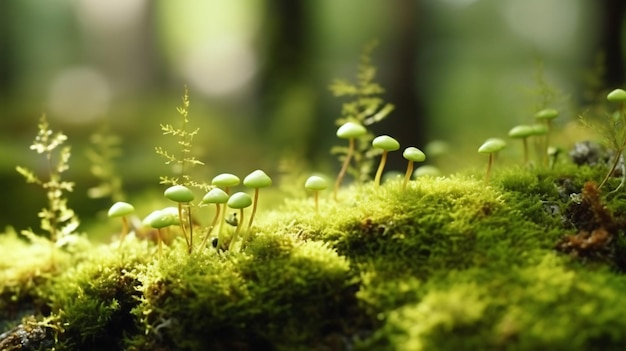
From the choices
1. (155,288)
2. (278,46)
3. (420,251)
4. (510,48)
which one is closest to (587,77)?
(420,251)

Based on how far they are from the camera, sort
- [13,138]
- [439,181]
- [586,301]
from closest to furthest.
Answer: [586,301]
[439,181]
[13,138]

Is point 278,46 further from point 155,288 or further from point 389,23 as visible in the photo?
point 155,288

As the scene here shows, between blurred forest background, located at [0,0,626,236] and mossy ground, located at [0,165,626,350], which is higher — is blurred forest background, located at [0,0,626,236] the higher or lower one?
the higher one

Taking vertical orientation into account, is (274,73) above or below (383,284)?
above

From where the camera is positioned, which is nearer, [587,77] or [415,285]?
[415,285]

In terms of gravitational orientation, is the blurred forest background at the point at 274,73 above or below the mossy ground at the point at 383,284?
above
